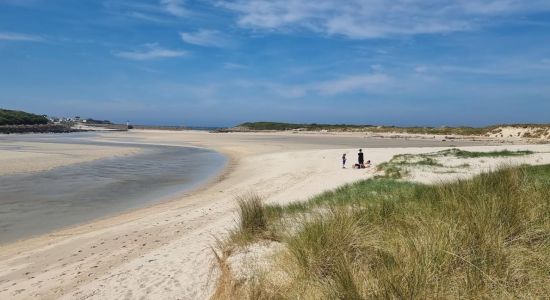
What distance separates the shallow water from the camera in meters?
11.6

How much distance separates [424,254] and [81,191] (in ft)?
50.0

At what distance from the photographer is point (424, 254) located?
12.5ft

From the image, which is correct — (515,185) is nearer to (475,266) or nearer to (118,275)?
(475,266)

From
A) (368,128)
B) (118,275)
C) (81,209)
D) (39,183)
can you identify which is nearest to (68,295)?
(118,275)

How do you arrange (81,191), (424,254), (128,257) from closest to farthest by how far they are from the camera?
(424,254) < (128,257) < (81,191)

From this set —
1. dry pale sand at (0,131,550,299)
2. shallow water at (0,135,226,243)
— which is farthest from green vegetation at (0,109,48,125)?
dry pale sand at (0,131,550,299)

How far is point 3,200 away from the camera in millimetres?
14117

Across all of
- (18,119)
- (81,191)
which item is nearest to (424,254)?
(81,191)

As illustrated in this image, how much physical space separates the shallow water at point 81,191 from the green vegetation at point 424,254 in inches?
319

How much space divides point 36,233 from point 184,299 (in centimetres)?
678

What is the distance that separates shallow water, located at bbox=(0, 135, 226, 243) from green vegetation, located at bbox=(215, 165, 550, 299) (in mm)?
8090

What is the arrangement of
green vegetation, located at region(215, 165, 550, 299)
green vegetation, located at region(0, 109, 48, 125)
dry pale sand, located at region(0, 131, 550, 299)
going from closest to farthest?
green vegetation, located at region(215, 165, 550, 299), dry pale sand, located at region(0, 131, 550, 299), green vegetation, located at region(0, 109, 48, 125)

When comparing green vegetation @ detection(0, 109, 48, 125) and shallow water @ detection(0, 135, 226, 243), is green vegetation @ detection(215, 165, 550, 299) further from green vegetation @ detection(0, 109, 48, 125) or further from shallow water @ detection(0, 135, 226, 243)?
green vegetation @ detection(0, 109, 48, 125)

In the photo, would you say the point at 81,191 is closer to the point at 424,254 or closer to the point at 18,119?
the point at 424,254
